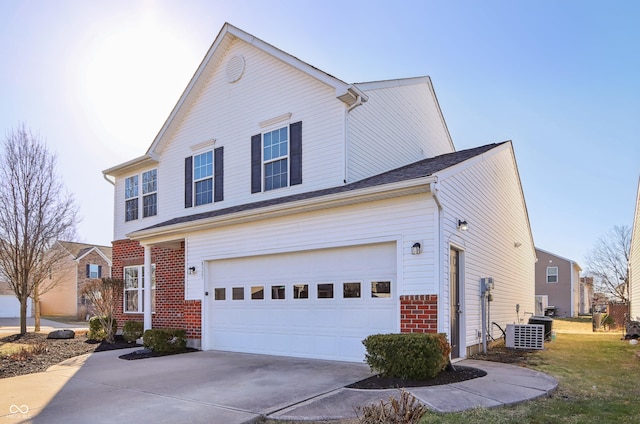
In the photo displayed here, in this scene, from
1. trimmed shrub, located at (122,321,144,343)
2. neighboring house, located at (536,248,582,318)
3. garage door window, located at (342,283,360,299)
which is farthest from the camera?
neighboring house, located at (536,248,582,318)

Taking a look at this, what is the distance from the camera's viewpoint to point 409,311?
878cm

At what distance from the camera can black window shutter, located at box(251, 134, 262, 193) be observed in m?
13.2

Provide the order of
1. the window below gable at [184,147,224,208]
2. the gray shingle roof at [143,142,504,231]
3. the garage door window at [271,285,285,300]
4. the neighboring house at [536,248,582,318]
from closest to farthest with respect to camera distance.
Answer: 1. the gray shingle roof at [143,142,504,231]
2. the garage door window at [271,285,285,300]
3. the window below gable at [184,147,224,208]
4. the neighboring house at [536,248,582,318]

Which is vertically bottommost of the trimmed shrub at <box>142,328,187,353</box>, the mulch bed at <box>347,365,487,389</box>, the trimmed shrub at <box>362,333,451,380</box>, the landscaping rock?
the landscaping rock

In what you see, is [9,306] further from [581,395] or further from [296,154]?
[581,395]

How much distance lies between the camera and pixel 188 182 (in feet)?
A: 50.1

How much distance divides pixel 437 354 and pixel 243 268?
6.01 metres

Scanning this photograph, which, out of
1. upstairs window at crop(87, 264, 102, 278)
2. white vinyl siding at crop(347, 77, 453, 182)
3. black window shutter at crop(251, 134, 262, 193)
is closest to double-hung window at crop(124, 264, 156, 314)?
black window shutter at crop(251, 134, 262, 193)

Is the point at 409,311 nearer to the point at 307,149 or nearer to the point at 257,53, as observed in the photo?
the point at 307,149

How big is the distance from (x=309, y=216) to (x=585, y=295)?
48.3m

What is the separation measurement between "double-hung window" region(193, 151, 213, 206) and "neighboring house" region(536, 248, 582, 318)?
31.0 metres

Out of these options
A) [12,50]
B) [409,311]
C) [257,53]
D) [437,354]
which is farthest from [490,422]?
[12,50]

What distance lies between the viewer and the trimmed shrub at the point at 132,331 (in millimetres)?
14906

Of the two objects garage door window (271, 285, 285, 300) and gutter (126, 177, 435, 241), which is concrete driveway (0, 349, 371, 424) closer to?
garage door window (271, 285, 285, 300)
